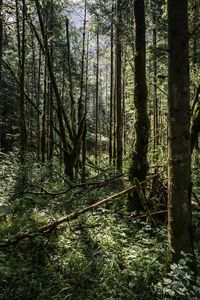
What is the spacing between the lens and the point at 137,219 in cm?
634

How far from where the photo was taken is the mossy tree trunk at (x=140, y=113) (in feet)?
22.4

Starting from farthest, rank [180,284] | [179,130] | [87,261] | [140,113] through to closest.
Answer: [140,113] → [87,261] → [179,130] → [180,284]

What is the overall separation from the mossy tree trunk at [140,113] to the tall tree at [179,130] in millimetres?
2960

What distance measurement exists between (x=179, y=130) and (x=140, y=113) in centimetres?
330

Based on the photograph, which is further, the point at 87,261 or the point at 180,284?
the point at 87,261

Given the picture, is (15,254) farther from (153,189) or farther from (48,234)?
(153,189)

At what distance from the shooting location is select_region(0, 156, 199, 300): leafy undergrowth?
417cm

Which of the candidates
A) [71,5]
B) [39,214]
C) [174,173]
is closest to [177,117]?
[174,173]

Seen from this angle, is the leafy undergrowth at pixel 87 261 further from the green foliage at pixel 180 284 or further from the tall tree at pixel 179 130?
the tall tree at pixel 179 130

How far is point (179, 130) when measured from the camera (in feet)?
12.0

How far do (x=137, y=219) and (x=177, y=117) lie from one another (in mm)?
3145

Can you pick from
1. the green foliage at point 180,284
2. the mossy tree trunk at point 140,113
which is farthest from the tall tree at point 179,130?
the mossy tree trunk at point 140,113

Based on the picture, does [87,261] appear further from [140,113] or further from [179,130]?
[140,113]

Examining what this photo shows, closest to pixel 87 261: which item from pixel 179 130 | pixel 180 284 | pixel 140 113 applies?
pixel 180 284
